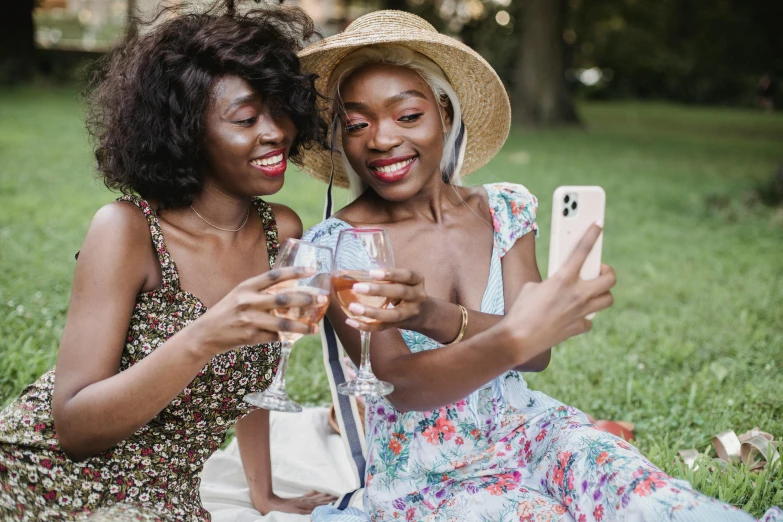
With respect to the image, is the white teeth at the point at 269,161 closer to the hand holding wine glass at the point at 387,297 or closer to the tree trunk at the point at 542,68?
the hand holding wine glass at the point at 387,297

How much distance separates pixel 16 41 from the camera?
74.9 ft

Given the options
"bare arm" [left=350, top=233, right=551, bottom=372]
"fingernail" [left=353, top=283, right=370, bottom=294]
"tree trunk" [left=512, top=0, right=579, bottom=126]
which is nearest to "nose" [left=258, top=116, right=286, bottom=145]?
"bare arm" [left=350, top=233, right=551, bottom=372]

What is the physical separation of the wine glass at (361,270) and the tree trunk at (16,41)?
23336 mm

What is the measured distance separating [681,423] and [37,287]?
180 inches

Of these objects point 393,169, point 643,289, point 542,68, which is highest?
point 393,169

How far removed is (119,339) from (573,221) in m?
1.44

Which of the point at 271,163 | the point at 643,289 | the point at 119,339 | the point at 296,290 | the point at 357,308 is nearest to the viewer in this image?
the point at 296,290

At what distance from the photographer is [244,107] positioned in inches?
111

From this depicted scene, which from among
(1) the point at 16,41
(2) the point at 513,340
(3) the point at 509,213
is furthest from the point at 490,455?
(1) the point at 16,41

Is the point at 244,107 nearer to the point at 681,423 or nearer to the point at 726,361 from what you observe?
the point at 681,423

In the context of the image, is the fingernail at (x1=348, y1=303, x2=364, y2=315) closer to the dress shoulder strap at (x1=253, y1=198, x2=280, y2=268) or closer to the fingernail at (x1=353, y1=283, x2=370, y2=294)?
the fingernail at (x1=353, y1=283, x2=370, y2=294)

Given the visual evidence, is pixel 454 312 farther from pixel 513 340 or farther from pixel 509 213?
pixel 509 213

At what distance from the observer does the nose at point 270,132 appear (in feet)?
9.21

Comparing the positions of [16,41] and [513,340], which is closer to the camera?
[513,340]
